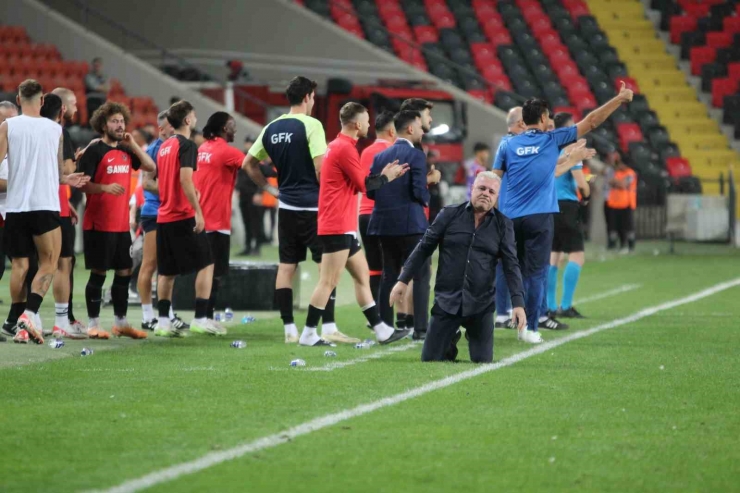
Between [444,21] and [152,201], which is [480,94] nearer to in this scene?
[444,21]

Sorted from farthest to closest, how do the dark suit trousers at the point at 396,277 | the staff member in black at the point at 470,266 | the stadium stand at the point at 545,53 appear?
the stadium stand at the point at 545,53
the dark suit trousers at the point at 396,277
the staff member in black at the point at 470,266

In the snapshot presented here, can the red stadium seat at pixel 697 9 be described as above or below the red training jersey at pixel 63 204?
above

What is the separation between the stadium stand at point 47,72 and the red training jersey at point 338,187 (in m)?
15.6

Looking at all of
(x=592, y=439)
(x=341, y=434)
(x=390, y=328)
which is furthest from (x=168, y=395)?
(x=390, y=328)

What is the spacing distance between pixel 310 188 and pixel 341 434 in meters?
4.60

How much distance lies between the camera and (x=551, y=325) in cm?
1291

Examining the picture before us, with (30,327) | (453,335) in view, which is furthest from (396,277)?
(30,327)

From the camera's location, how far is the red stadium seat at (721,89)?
34531 mm

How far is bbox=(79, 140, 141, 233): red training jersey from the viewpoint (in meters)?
11.7

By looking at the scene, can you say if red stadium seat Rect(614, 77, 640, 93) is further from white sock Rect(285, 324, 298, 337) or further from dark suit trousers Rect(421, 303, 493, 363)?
dark suit trousers Rect(421, 303, 493, 363)

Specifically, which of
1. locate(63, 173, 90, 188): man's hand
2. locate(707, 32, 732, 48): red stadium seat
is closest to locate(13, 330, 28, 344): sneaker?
locate(63, 173, 90, 188): man's hand

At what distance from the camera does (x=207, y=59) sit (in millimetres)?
33594

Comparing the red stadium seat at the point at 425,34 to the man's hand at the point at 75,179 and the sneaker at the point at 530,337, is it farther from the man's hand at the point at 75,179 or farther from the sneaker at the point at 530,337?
the man's hand at the point at 75,179

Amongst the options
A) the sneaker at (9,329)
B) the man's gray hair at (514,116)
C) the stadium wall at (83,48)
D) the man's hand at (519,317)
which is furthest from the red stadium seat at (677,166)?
the man's hand at (519,317)
